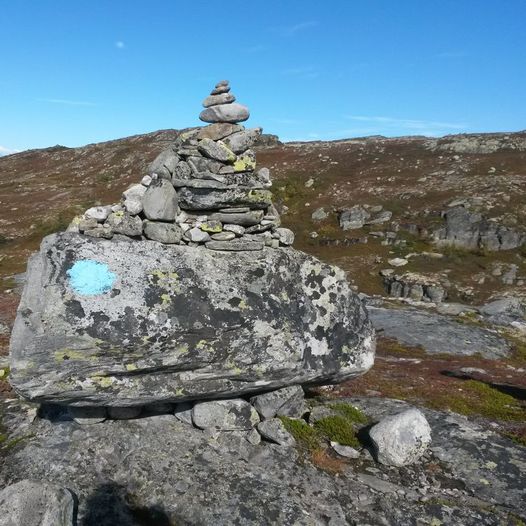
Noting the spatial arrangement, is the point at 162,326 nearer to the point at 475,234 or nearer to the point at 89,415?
the point at 89,415

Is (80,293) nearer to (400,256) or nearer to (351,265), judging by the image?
(351,265)

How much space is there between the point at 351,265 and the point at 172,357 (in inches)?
1658

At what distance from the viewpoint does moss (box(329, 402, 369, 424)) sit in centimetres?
1478

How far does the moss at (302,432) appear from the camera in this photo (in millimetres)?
13203

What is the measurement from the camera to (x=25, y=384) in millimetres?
10477

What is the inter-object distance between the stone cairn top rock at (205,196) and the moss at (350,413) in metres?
5.79

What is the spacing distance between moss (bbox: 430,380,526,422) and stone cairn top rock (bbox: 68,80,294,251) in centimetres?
1009

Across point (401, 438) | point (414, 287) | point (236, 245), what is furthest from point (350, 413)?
point (414, 287)

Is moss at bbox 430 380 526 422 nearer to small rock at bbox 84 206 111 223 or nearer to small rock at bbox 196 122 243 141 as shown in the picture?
small rock at bbox 196 122 243 141

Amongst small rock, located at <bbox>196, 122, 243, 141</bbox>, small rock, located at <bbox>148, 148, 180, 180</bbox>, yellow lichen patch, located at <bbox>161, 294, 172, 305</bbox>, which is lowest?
yellow lichen patch, located at <bbox>161, 294, 172, 305</bbox>

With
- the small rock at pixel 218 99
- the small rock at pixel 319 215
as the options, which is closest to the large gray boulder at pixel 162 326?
the small rock at pixel 218 99

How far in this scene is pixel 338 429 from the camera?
550 inches

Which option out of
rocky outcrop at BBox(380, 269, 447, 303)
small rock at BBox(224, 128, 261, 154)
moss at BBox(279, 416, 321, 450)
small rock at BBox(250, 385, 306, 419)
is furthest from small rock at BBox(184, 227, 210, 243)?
rocky outcrop at BBox(380, 269, 447, 303)

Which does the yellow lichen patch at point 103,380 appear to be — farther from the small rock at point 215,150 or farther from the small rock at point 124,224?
the small rock at point 215,150
